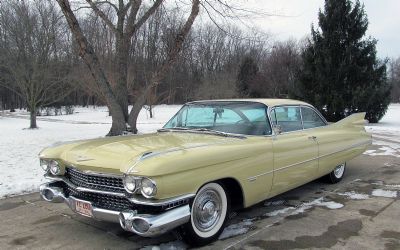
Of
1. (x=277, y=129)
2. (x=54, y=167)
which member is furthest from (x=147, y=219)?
(x=277, y=129)

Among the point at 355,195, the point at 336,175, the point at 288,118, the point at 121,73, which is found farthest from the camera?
the point at 121,73

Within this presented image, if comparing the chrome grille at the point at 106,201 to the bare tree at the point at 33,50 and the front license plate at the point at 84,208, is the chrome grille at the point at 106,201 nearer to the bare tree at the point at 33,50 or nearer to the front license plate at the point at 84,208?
the front license plate at the point at 84,208

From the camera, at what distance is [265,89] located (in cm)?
5150

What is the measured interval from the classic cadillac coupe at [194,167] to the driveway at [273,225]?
348mm

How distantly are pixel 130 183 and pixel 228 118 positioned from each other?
201cm

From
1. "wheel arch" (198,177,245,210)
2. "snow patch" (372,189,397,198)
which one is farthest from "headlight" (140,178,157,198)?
"snow patch" (372,189,397,198)

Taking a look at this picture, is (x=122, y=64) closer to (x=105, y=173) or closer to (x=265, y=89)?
(x=105, y=173)

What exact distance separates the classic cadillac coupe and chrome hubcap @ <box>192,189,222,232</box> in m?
0.01

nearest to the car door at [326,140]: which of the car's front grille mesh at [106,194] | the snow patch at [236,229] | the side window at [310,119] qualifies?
the side window at [310,119]

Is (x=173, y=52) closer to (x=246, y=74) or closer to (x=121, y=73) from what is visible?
(x=121, y=73)

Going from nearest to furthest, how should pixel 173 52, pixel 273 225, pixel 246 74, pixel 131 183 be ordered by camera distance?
pixel 131 183 → pixel 273 225 → pixel 173 52 → pixel 246 74

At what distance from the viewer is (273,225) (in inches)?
187

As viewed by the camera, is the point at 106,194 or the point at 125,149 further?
the point at 125,149

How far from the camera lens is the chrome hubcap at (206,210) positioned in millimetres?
4047
